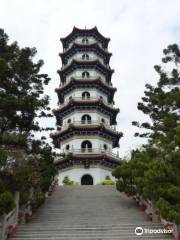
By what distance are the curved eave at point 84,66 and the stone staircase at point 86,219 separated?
50.7 feet

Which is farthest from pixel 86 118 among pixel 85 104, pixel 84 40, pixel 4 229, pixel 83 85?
pixel 4 229

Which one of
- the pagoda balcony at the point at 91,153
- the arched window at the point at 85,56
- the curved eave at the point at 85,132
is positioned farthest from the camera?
the arched window at the point at 85,56

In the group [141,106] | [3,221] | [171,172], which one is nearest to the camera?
[171,172]

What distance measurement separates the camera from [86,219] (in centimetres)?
1466

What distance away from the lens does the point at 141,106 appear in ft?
65.5

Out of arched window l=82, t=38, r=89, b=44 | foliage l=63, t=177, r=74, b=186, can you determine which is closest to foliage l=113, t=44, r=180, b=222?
foliage l=63, t=177, r=74, b=186

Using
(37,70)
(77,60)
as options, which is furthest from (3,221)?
(77,60)

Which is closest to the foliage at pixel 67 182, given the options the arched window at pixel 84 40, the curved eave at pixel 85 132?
the curved eave at pixel 85 132

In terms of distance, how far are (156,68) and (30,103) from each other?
25.8ft

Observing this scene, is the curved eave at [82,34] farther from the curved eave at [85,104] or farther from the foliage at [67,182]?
the foliage at [67,182]

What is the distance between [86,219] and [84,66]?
20420 millimetres

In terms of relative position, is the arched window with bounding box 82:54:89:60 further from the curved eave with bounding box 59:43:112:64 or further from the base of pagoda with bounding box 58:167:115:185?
the base of pagoda with bounding box 58:167:115:185

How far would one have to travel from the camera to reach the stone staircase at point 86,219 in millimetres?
12516

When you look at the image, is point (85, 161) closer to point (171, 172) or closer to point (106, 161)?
point (106, 161)
